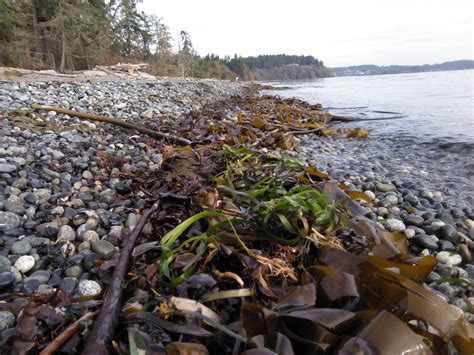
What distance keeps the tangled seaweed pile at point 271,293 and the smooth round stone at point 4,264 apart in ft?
0.61

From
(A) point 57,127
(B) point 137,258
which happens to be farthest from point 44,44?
(B) point 137,258

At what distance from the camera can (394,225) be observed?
1563 mm

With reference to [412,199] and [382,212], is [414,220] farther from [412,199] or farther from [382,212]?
[412,199]

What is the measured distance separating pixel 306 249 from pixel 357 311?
300mm

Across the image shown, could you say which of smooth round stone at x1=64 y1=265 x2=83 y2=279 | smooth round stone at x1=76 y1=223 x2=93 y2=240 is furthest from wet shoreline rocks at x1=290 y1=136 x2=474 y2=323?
smooth round stone at x1=76 y1=223 x2=93 y2=240

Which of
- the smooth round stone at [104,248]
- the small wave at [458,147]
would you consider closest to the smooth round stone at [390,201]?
the smooth round stone at [104,248]

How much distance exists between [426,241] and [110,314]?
1396 millimetres

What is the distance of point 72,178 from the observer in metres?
1.93

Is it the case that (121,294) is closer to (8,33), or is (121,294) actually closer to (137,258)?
(137,258)

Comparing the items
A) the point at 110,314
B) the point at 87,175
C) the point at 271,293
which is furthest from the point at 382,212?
the point at 87,175

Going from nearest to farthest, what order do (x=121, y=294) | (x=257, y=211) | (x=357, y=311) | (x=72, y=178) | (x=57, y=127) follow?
(x=357, y=311)
(x=121, y=294)
(x=257, y=211)
(x=72, y=178)
(x=57, y=127)

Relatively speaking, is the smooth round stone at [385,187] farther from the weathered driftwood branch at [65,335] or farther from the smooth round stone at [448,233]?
the weathered driftwood branch at [65,335]

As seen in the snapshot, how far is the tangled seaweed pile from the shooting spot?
729mm

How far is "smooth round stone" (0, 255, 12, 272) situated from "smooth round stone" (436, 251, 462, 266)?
1717 mm
